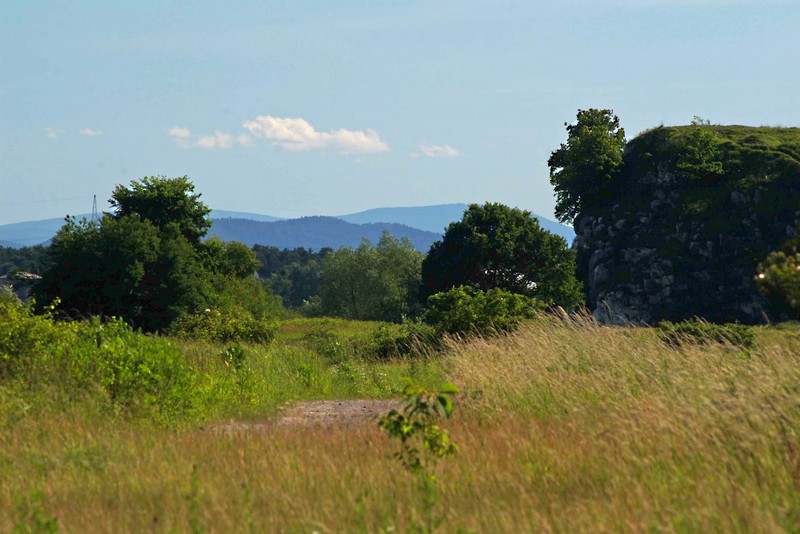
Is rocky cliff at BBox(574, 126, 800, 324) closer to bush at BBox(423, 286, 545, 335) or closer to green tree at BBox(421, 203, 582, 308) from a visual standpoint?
green tree at BBox(421, 203, 582, 308)

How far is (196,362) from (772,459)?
12.8 m

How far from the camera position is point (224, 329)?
104ft

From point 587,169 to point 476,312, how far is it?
60.5 metres

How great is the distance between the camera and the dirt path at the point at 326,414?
12.0 m

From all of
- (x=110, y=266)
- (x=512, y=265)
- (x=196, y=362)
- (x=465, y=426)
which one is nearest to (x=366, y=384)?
(x=196, y=362)

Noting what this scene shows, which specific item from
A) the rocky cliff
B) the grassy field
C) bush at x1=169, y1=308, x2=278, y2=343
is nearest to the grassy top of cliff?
the rocky cliff

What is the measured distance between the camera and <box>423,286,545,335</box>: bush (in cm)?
2430

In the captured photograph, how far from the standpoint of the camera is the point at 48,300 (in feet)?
133

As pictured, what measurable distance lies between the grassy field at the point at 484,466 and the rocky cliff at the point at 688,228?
56.9m

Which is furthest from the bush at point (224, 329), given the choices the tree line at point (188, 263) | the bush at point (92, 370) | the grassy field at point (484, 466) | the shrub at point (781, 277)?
the shrub at point (781, 277)

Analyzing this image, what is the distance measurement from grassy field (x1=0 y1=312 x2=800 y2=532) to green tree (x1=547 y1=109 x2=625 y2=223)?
71.4 metres

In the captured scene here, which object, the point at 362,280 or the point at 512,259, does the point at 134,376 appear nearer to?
the point at 512,259

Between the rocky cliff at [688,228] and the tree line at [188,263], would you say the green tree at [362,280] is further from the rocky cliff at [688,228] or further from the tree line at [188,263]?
the rocky cliff at [688,228]

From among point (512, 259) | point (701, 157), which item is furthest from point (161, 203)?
point (701, 157)
